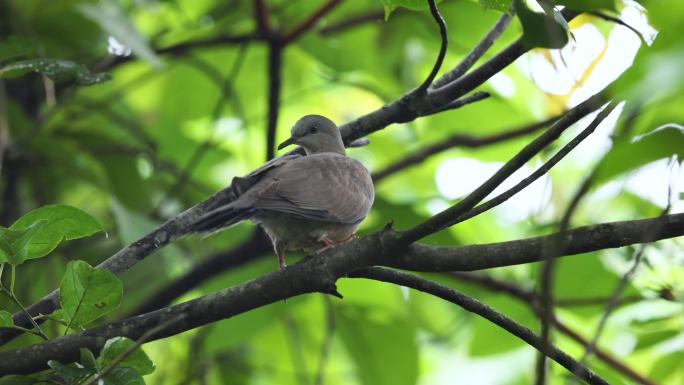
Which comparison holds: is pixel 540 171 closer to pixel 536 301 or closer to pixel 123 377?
pixel 123 377

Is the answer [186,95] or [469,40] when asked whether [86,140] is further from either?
[469,40]

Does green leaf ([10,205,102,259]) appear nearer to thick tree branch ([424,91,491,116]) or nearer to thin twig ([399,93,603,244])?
thin twig ([399,93,603,244])

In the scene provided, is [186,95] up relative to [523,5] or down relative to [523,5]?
up

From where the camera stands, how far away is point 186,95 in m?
5.04

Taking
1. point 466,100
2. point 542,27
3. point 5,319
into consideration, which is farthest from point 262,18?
point 542,27

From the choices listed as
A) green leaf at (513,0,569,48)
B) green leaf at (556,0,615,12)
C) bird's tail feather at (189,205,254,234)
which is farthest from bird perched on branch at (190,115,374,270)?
green leaf at (556,0,615,12)

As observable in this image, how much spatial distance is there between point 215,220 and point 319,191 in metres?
0.77

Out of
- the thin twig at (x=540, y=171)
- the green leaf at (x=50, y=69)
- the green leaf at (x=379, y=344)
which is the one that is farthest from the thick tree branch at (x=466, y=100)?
the green leaf at (x=379, y=344)

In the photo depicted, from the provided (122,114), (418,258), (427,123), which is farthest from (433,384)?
(418,258)

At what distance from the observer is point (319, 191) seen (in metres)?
3.56

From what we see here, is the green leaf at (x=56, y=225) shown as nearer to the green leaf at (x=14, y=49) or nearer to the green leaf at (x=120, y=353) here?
the green leaf at (x=120, y=353)

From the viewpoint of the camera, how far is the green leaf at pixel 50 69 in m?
2.58

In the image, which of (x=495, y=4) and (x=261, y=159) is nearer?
(x=495, y=4)

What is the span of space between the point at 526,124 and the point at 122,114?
2.29 meters
